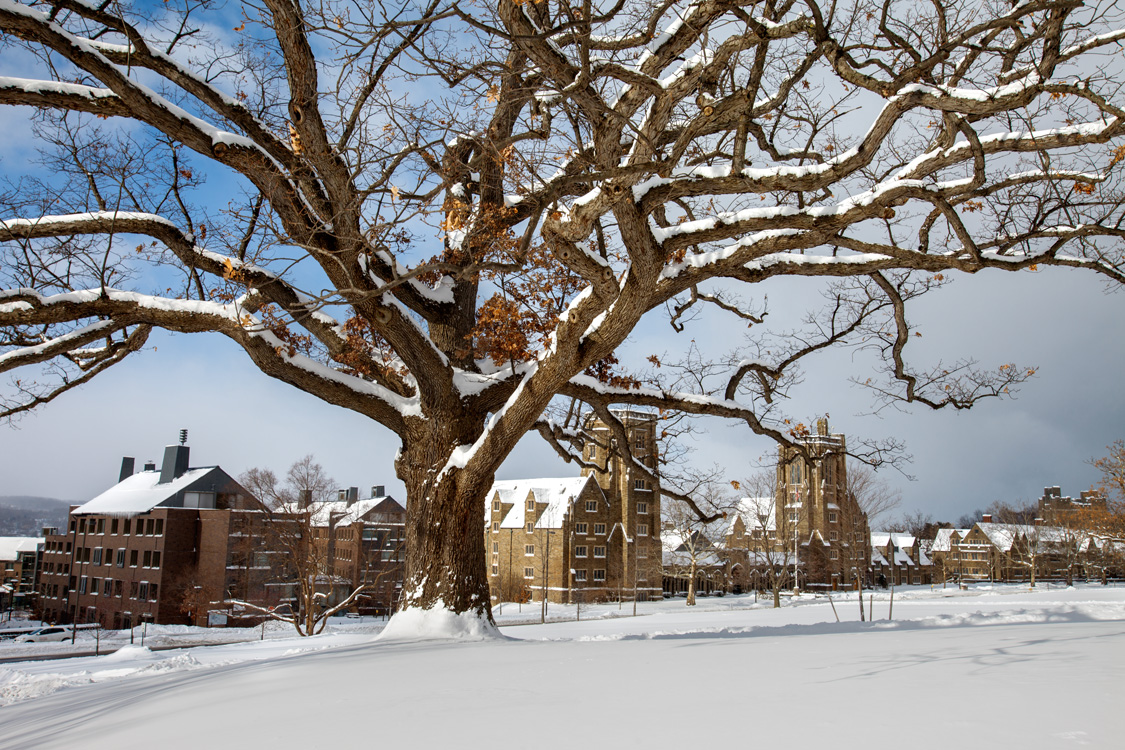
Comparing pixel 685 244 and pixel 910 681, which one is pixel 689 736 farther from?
pixel 685 244

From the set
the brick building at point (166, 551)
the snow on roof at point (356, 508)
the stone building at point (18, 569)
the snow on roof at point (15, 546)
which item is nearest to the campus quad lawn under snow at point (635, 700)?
the brick building at point (166, 551)

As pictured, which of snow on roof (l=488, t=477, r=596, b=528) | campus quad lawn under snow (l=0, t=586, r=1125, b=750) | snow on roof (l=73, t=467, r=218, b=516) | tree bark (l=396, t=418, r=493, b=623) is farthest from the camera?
snow on roof (l=488, t=477, r=596, b=528)

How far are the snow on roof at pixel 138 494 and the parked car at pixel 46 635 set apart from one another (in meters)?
9.09

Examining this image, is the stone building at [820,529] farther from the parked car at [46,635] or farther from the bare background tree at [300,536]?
the parked car at [46,635]

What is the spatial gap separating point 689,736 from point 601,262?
197 inches

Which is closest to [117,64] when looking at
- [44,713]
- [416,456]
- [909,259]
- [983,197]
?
[416,456]

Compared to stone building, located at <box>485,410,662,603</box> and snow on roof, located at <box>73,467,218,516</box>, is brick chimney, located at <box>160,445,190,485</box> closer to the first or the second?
snow on roof, located at <box>73,467,218,516</box>

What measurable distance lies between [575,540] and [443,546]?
50.5 meters

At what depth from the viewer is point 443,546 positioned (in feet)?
28.9

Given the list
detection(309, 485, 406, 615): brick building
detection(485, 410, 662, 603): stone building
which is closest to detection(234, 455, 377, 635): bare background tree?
detection(309, 485, 406, 615): brick building

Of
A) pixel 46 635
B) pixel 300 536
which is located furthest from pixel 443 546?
pixel 46 635

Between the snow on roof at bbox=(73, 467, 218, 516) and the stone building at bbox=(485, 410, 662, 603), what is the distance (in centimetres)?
2485

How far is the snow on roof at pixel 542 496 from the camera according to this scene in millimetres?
58562

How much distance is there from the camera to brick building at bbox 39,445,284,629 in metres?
48.7
